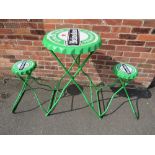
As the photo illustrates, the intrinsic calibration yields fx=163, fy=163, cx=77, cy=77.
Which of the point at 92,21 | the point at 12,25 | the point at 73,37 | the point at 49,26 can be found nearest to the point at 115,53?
the point at 92,21

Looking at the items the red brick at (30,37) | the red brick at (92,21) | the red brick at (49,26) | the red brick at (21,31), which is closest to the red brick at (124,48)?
the red brick at (92,21)

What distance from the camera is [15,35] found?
2.52m

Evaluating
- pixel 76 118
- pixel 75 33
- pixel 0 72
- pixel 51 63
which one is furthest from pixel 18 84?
pixel 75 33

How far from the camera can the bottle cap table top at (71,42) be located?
64.7 inches

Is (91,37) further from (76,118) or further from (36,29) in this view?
(76,118)

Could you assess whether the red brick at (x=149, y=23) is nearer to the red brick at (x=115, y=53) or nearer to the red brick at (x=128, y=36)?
the red brick at (x=128, y=36)

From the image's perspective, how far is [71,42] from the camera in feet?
5.69

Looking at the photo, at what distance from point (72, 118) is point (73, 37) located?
1.14 meters

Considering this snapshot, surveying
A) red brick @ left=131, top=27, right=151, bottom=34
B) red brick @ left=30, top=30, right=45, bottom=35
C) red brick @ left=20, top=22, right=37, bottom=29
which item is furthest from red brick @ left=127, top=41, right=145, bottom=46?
red brick @ left=20, top=22, right=37, bottom=29

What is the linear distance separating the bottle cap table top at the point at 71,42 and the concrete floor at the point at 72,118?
1.07 meters

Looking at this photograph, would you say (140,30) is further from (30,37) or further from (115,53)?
(30,37)

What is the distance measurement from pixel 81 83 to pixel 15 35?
4.44 ft

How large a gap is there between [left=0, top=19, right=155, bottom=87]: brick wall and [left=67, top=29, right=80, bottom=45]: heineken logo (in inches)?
15.8

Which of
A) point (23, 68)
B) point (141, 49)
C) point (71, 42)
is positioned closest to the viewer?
point (71, 42)
